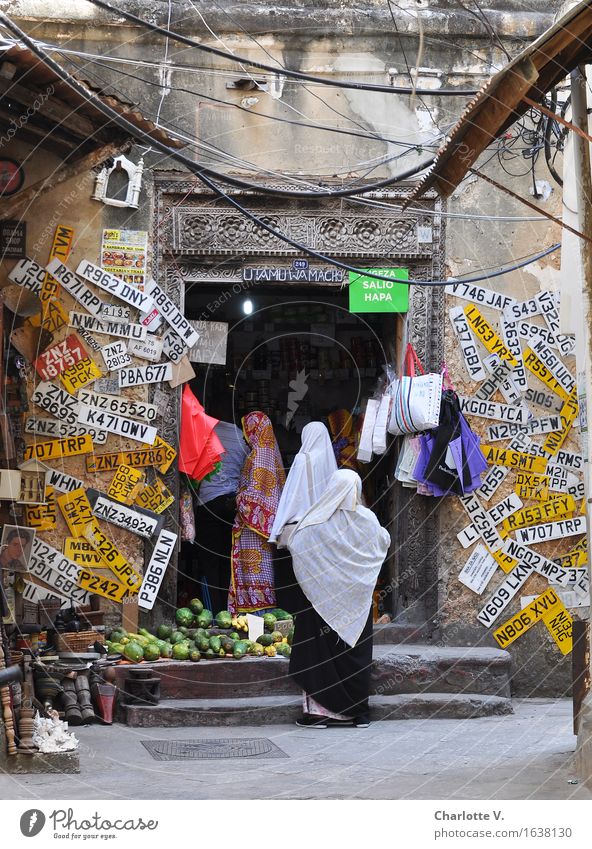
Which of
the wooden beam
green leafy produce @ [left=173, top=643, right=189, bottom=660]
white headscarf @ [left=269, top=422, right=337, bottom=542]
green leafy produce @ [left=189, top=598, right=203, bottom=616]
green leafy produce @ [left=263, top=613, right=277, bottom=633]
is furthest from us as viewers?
green leafy produce @ [left=189, top=598, right=203, bottom=616]

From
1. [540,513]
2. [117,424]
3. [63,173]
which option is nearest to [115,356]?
[117,424]

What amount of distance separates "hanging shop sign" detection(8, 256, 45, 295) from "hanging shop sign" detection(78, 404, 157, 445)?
2.97 feet

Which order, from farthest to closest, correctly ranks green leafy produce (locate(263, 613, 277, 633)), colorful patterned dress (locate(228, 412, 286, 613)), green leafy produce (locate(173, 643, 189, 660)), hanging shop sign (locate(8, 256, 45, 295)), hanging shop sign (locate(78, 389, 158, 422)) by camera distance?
colorful patterned dress (locate(228, 412, 286, 613)) → green leafy produce (locate(263, 613, 277, 633)) → hanging shop sign (locate(78, 389, 158, 422)) → hanging shop sign (locate(8, 256, 45, 295)) → green leafy produce (locate(173, 643, 189, 660))

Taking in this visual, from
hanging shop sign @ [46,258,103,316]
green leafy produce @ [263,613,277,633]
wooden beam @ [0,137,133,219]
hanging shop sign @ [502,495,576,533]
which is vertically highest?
wooden beam @ [0,137,133,219]

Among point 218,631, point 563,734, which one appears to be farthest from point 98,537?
point 563,734

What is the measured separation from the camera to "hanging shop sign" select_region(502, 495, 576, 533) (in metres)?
9.07

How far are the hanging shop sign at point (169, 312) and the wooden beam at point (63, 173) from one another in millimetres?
990

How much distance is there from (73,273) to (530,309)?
335 cm

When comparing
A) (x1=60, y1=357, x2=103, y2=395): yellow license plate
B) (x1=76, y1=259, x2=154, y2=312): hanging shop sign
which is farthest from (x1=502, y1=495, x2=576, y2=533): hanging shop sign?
(x1=60, y1=357, x2=103, y2=395): yellow license plate

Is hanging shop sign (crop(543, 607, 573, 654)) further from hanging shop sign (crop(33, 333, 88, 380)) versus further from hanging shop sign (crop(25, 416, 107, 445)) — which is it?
hanging shop sign (crop(33, 333, 88, 380))

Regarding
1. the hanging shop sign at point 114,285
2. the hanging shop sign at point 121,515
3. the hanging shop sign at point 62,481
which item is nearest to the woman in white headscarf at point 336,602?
the hanging shop sign at point 121,515

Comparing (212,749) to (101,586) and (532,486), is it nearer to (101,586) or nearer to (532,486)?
(101,586)

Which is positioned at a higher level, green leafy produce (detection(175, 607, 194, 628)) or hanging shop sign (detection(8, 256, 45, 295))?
hanging shop sign (detection(8, 256, 45, 295))

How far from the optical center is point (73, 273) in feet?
28.6
